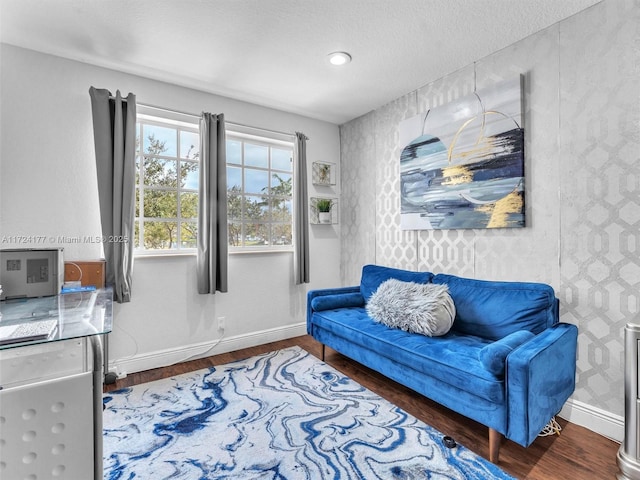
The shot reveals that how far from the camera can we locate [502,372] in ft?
5.35

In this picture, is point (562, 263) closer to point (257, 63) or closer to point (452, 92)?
point (452, 92)

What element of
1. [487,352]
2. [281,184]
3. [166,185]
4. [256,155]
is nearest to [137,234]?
[166,185]

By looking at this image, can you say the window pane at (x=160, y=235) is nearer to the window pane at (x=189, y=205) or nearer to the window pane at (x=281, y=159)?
the window pane at (x=189, y=205)

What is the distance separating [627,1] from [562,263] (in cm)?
154

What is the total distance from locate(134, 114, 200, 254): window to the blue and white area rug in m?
1.23

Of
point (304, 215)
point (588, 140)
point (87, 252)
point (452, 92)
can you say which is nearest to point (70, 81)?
point (87, 252)

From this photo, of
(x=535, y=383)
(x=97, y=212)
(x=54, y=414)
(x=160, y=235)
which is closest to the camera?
(x=54, y=414)

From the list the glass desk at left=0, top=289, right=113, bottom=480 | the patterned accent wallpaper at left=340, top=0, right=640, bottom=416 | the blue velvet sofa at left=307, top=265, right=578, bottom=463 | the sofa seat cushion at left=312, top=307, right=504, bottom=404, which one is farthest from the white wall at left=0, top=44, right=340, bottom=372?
the patterned accent wallpaper at left=340, top=0, right=640, bottom=416

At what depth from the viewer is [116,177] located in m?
2.57

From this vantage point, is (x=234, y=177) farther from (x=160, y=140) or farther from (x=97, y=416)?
(x=97, y=416)

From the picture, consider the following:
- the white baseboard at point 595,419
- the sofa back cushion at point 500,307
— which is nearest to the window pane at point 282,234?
the sofa back cushion at point 500,307

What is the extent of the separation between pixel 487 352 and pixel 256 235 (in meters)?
2.51

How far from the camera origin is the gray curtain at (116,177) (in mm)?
2545

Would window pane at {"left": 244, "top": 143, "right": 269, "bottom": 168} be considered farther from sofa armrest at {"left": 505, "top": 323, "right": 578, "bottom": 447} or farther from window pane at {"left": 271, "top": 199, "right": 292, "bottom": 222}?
sofa armrest at {"left": 505, "top": 323, "right": 578, "bottom": 447}
